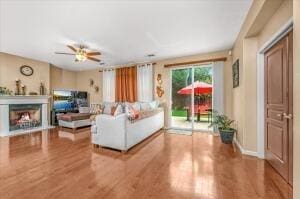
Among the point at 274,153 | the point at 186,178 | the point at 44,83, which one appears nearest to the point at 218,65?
the point at 274,153

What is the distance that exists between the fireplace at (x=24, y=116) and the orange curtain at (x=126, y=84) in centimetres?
306

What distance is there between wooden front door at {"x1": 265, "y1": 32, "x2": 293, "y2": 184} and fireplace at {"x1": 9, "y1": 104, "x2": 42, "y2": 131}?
7077mm

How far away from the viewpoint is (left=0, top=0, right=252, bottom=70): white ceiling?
8.13 feet

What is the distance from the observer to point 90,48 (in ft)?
14.9

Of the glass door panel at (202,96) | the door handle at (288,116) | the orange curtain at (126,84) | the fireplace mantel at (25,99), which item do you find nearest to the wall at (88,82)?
the orange curtain at (126,84)

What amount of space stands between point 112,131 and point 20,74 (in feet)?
15.0

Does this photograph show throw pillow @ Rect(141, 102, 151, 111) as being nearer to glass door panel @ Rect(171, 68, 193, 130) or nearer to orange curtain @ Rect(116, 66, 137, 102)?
glass door panel @ Rect(171, 68, 193, 130)

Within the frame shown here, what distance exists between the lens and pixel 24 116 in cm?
557

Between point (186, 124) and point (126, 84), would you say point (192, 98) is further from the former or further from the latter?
point (126, 84)

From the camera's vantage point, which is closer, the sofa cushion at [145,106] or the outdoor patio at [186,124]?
the sofa cushion at [145,106]

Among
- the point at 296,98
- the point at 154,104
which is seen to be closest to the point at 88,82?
the point at 154,104

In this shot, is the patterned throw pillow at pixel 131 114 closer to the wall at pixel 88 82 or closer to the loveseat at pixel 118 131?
the loveseat at pixel 118 131

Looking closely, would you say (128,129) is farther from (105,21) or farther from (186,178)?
(105,21)

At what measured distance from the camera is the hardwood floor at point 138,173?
192cm
